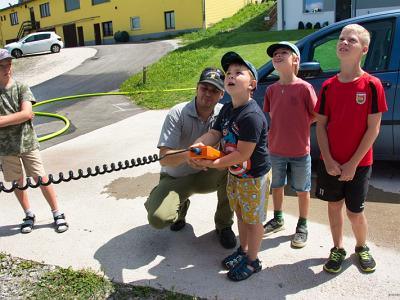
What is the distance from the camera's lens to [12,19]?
49.4 meters

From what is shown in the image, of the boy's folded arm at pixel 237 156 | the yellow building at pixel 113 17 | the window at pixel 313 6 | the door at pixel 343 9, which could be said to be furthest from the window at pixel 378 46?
the yellow building at pixel 113 17

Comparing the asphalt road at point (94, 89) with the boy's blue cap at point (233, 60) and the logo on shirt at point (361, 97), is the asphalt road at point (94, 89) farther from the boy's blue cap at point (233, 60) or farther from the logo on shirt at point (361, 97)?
the logo on shirt at point (361, 97)

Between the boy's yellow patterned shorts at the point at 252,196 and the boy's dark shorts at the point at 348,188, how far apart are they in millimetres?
420

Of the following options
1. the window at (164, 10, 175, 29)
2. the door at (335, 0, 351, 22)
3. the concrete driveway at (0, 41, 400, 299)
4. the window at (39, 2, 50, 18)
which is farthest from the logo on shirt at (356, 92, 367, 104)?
the window at (39, 2, 50, 18)

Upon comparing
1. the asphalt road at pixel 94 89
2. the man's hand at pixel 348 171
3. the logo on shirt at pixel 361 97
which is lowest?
the asphalt road at pixel 94 89

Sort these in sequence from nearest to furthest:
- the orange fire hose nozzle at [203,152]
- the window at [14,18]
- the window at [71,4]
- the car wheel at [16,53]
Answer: the orange fire hose nozzle at [203,152] < the car wheel at [16,53] < the window at [71,4] < the window at [14,18]

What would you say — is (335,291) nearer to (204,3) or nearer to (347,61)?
(347,61)

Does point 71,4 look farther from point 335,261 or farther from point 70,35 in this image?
point 335,261

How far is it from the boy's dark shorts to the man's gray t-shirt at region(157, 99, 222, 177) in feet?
3.33

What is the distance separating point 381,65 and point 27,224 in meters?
4.04

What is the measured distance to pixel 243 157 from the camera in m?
2.65

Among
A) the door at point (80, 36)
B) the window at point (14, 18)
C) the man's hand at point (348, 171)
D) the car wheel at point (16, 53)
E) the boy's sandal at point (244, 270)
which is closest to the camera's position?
the man's hand at point (348, 171)

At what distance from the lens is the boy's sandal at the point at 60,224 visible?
12.9 ft

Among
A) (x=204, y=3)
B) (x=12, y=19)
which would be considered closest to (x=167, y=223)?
(x=204, y=3)
